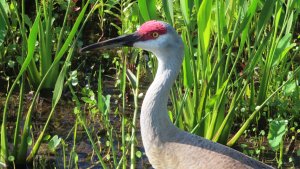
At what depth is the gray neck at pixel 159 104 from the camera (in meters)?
3.11

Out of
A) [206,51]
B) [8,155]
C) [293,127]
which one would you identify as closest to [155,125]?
[206,51]

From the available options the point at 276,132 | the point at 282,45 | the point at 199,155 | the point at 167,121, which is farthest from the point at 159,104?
the point at 282,45

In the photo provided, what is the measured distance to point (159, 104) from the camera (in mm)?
3137

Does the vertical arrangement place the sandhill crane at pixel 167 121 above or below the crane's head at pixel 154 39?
below

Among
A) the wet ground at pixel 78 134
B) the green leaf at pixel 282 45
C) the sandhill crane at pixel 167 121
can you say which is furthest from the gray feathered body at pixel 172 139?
the green leaf at pixel 282 45

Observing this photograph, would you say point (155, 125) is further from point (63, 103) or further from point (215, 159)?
point (63, 103)

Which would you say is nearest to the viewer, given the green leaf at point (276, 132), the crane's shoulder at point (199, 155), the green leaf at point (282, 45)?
the crane's shoulder at point (199, 155)

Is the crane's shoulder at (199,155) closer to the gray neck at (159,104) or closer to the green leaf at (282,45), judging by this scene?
the gray neck at (159,104)

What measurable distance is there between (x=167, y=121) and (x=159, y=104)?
0.09m

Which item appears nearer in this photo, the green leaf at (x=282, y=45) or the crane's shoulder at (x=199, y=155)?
the crane's shoulder at (x=199, y=155)

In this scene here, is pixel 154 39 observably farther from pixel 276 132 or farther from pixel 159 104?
pixel 276 132

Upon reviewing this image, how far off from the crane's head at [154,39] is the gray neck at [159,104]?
0.04 meters

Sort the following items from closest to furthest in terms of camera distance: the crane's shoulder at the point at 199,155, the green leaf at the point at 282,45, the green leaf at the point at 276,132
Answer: the crane's shoulder at the point at 199,155
the green leaf at the point at 276,132
the green leaf at the point at 282,45

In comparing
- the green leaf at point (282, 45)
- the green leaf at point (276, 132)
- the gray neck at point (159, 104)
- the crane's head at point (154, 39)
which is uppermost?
the crane's head at point (154, 39)
